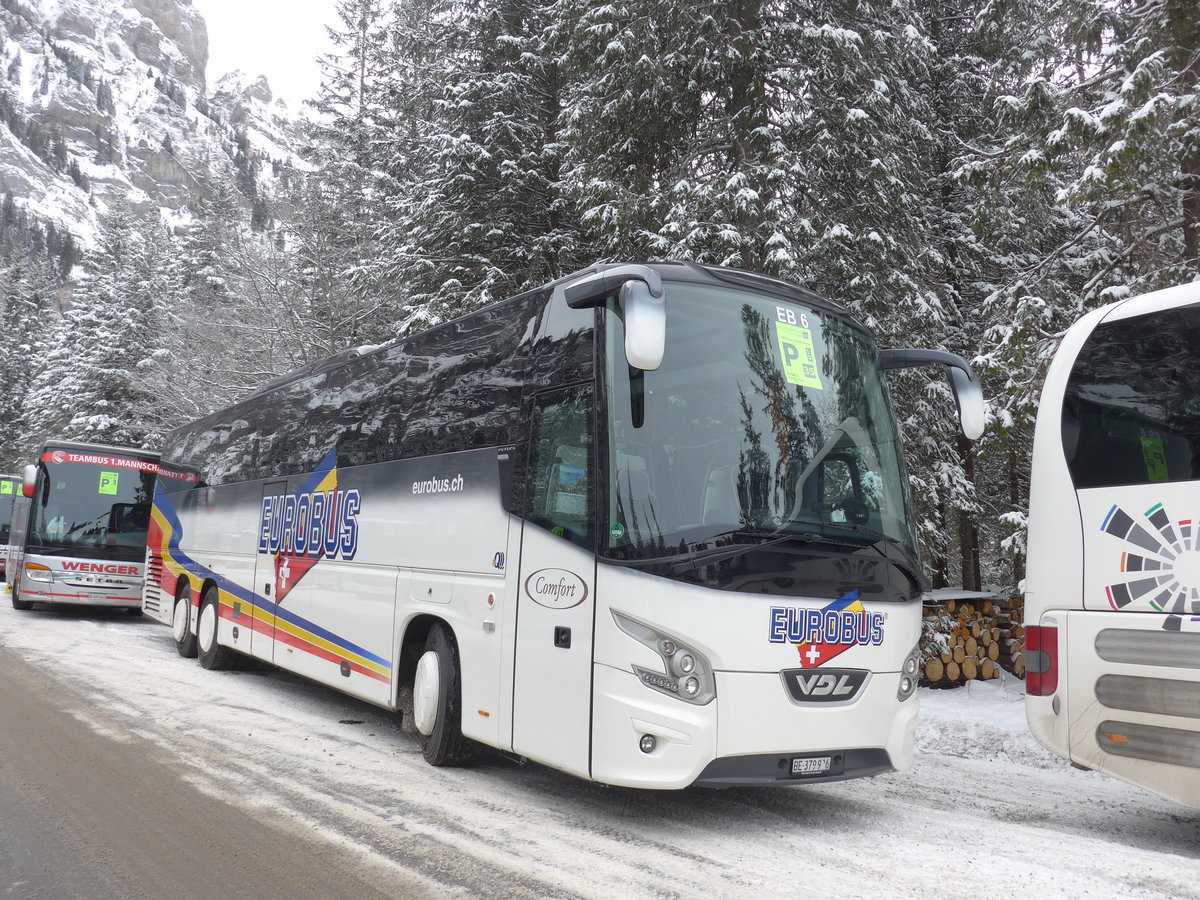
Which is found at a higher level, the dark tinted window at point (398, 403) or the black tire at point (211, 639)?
the dark tinted window at point (398, 403)

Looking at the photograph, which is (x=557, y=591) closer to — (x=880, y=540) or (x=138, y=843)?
(x=880, y=540)

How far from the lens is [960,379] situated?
6.75 m

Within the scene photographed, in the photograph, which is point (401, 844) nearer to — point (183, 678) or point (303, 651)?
point (303, 651)

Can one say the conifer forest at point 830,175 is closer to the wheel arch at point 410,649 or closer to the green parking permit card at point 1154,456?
the green parking permit card at point 1154,456

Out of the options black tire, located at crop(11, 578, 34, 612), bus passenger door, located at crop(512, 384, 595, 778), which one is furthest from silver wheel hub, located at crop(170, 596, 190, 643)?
bus passenger door, located at crop(512, 384, 595, 778)

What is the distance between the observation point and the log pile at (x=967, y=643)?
11.8 metres

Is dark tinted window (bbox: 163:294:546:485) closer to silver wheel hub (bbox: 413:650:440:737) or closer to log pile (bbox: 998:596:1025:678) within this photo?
silver wheel hub (bbox: 413:650:440:737)

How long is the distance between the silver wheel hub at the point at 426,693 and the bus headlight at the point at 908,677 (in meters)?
3.30

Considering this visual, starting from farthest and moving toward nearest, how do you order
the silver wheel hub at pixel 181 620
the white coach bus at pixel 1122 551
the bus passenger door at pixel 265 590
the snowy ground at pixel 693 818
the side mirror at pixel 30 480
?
the side mirror at pixel 30 480 < the silver wheel hub at pixel 181 620 < the bus passenger door at pixel 265 590 < the white coach bus at pixel 1122 551 < the snowy ground at pixel 693 818

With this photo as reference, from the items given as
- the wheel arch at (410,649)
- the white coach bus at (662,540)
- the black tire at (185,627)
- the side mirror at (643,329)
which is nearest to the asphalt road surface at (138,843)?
the white coach bus at (662,540)

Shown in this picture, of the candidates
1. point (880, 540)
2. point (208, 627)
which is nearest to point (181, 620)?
point (208, 627)

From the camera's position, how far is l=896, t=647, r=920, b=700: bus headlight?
5.93 metres

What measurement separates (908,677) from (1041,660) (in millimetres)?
793

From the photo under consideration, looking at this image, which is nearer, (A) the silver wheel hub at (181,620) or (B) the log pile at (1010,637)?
(B) the log pile at (1010,637)
